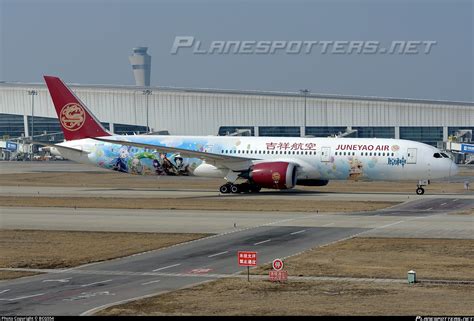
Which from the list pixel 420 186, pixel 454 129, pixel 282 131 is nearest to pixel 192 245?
pixel 420 186

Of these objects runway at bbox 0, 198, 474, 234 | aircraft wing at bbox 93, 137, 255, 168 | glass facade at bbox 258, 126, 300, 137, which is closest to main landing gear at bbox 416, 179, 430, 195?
runway at bbox 0, 198, 474, 234

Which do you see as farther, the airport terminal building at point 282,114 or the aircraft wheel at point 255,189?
the airport terminal building at point 282,114

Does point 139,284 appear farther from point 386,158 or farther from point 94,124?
point 94,124

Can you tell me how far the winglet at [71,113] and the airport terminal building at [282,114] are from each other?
9605 cm

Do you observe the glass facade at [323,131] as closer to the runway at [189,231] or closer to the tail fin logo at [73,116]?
the runway at [189,231]

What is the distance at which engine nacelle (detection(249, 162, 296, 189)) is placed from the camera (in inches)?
2963

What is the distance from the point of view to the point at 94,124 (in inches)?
3339

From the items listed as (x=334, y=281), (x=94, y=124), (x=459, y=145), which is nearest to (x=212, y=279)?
(x=334, y=281)

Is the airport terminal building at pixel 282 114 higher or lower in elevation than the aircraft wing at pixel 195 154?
higher

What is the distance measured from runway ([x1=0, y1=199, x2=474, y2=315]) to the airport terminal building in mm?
108227

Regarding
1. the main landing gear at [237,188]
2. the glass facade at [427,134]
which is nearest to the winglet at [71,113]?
the main landing gear at [237,188]

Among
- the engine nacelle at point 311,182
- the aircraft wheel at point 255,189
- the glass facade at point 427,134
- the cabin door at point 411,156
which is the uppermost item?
the glass facade at point 427,134

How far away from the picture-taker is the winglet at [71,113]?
84.3m

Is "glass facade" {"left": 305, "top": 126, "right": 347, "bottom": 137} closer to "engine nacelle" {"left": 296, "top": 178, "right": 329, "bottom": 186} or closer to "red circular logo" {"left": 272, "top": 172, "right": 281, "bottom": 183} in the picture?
"engine nacelle" {"left": 296, "top": 178, "right": 329, "bottom": 186}
